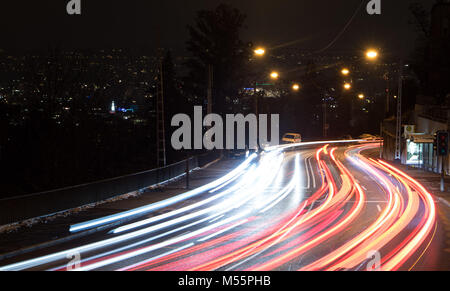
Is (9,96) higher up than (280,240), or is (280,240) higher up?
(9,96)

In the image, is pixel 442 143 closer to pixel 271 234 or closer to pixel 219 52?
pixel 271 234

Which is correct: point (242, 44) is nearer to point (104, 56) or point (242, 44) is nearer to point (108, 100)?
point (108, 100)

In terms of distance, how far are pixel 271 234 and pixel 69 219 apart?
745cm

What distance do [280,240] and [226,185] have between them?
14984mm

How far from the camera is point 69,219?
17656 millimetres

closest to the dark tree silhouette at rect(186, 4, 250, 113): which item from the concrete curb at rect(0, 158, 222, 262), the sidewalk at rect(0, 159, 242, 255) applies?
the sidewalk at rect(0, 159, 242, 255)

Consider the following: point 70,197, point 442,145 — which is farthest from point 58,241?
point 442,145

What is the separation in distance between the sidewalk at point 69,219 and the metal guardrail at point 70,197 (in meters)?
0.47

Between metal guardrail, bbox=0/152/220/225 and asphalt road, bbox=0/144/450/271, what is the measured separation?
2131 millimetres

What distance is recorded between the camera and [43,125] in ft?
148

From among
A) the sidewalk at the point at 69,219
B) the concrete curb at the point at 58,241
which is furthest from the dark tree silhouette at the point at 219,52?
the concrete curb at the point at 58,241

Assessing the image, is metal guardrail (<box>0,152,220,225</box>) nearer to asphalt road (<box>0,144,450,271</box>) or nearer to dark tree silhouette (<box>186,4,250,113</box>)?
asphalt road (<box>0,144,450,271</box>)
